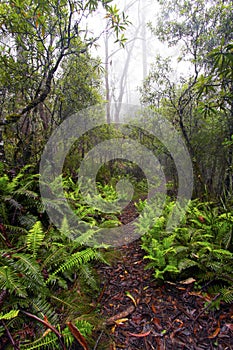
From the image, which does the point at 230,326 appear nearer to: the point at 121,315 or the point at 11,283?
the point at 121,315

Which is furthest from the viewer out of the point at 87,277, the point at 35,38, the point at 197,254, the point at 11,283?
the point at 35,38

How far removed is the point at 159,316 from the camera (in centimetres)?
223

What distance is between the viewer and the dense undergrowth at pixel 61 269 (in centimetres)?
171

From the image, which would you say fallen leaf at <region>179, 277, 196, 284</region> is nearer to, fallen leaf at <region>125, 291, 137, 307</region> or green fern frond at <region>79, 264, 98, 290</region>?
fallen leaf at <region>125, 291, 137, 307</region>

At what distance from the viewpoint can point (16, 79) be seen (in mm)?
4898

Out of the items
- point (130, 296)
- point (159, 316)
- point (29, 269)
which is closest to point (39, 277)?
point (29, 269)

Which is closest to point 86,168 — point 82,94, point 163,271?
point 82,94

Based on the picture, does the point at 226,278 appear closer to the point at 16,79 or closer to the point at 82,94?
the point at 16,79

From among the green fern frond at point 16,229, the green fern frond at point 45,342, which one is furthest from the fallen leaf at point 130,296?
the green fern frond at point 16,229

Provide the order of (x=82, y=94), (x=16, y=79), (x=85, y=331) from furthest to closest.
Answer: (x=82, y=94) < (x=16, y=79) < (x=85, y=331)

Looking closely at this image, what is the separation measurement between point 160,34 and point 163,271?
6.39 meters

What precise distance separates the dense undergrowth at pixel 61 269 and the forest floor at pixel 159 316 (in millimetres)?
129

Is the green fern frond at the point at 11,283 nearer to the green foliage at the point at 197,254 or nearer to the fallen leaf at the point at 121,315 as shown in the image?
the fallen leaf at the point at 121,315

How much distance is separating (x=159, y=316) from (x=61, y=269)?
116 cm
